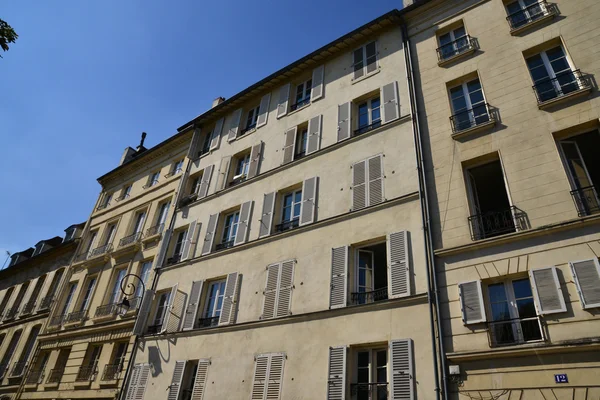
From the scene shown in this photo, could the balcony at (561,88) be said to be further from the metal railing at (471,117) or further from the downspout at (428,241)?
the downspout at (428,241)

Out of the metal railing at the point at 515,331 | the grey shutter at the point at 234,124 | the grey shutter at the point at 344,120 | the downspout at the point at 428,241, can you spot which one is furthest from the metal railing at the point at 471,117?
the grey shutter at the point at 234,124

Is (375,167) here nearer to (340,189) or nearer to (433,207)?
(340,189)

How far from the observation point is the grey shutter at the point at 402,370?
8.16 m

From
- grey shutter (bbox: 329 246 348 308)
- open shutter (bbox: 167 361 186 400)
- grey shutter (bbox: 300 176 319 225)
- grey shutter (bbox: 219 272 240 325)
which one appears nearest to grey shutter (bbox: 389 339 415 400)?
grey shutter (bbox: 329 246 348 308)

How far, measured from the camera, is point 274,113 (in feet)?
54.5

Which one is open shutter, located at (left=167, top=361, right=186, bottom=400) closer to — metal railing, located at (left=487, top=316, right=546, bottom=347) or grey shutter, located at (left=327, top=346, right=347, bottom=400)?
grey shutter, located at (left=327, top=346, right=347, bottom=400)

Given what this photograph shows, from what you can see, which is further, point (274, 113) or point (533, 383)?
point (274, 113)

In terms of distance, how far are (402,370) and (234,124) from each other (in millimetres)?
12727

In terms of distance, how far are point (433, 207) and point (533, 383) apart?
4.23 m

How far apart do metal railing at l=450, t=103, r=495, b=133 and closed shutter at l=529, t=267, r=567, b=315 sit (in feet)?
13.4

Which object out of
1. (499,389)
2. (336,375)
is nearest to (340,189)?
(336,375)

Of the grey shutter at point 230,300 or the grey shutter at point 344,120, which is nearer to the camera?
the grey shutter at point 230,300

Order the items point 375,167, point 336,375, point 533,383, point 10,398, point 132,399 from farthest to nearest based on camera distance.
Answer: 1. point 10,398
2. point 132,399
3. point 375,167
4. point 336,375
5. point 533,383

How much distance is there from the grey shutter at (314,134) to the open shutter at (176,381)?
784 centimetres
